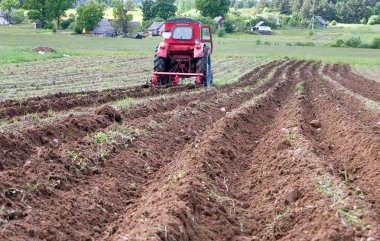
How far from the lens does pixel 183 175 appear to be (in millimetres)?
7141

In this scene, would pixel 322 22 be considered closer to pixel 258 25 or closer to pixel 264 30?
pixel 258 25

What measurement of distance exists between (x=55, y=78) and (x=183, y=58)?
565 cm

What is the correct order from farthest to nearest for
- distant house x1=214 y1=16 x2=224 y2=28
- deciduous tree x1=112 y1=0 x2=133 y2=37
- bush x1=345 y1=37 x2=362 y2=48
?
distant house x1=214 y1=16 x2=224 y2=28 < deciduous tree x1=112 y1=0 x2=133 y2=37 < bush x1=345 y1=37 x2=362 y2=48

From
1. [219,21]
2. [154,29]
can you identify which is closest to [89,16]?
[154,29]

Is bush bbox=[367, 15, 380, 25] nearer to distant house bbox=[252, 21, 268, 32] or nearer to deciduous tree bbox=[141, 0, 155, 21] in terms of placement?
distant house bbox=[252, 21, 268, 32]

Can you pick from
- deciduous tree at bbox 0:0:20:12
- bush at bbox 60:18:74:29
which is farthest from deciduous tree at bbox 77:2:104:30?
deciduous tree at bbox 0:0:20:12

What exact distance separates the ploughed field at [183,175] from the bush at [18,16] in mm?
109270

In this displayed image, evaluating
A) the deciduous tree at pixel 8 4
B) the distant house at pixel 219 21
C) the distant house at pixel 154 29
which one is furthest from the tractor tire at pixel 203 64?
the deciduous tree at pixel 8 4

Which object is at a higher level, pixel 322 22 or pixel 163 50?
pixel 163 50

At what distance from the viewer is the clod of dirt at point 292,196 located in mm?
6430

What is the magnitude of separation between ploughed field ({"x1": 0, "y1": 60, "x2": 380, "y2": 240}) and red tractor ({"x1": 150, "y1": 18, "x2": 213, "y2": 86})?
5.48m

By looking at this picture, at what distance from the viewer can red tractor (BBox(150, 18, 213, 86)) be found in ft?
62.3

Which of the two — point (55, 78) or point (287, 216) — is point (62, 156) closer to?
point (287, 216)

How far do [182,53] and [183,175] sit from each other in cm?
1295
